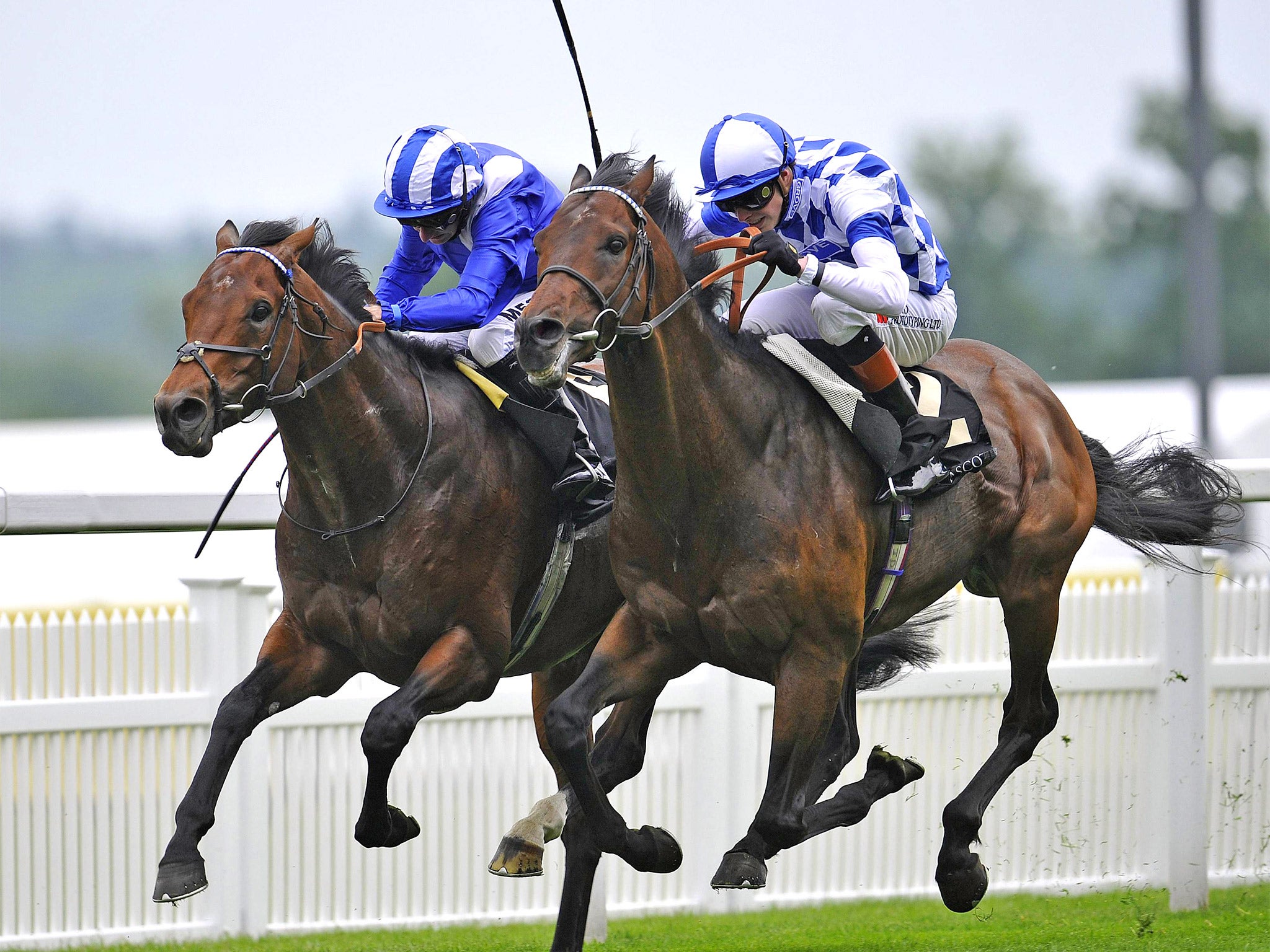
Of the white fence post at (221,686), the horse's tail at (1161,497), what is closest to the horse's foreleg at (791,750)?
the horse's tail at (1161,497)

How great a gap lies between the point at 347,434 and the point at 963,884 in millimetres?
2125

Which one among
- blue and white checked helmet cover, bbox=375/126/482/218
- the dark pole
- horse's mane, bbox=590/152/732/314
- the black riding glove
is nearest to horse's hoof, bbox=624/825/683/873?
horse's mane, bbox=590/152/732/314

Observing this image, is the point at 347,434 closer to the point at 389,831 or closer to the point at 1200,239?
the point at 389,831

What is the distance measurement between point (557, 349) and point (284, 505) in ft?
4.32

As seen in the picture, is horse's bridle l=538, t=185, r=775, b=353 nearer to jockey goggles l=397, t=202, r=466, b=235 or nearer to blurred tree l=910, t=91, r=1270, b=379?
jockey goggles l=397, t=202, r=466, b=235

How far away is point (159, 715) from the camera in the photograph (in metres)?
5.51

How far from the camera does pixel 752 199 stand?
12.9ft

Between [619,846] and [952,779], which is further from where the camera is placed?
[952,779]

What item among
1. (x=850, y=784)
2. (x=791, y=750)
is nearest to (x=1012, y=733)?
(x=850, y=784)

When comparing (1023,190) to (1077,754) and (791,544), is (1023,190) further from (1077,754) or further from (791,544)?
(791,544)

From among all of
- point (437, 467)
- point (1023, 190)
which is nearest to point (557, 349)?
point (437, 467)

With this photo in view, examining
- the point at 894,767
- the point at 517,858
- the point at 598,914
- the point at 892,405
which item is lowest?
the point at 598,914

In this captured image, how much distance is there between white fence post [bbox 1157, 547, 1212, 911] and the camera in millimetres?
6160

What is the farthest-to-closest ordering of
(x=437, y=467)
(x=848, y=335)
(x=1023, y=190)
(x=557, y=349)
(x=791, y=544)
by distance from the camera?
(x=1023, y=190) < (x=437, y=467) < (x=848, y=335) < (x=791, y=544) < (x=557, y=349)
